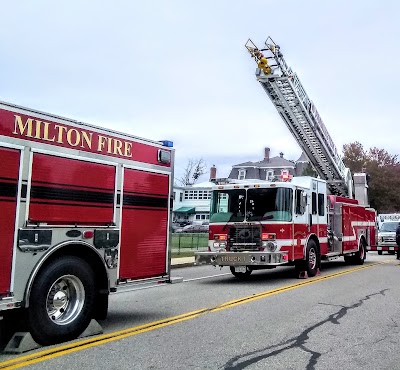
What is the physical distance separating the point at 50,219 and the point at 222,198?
7.62 m

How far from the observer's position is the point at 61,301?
5.82 m

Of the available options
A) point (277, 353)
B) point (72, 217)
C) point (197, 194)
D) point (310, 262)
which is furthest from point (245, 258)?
point (197, 194)

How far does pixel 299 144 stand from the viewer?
17.9 metres

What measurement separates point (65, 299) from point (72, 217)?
103 centimetres

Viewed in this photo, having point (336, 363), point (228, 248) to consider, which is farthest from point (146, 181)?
point (228, 248)

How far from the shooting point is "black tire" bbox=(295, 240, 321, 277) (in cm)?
1308

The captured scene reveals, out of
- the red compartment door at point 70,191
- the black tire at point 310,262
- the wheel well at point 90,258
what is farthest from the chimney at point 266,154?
the wheel well at point 90,258

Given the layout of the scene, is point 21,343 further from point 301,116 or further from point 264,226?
point 301,116

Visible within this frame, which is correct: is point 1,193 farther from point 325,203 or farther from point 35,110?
point 325,203

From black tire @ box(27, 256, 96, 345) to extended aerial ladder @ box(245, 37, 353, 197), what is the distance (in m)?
10.7

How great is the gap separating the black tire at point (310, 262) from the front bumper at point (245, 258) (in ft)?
4.41

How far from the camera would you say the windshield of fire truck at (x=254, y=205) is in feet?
39.5

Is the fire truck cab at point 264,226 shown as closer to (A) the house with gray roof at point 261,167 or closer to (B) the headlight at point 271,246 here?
(B) the headlight at point 271,246

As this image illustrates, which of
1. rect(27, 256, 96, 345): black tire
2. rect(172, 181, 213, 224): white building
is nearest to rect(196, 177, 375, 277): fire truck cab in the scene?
rect(27, 256, 96, 345): black tire
